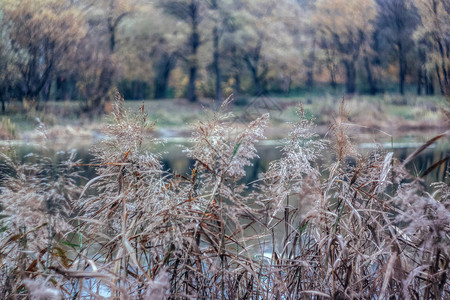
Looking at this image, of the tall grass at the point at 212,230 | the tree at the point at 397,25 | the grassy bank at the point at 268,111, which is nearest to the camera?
the tall grass at the point at 212,230

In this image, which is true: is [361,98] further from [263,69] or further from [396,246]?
[396,246]

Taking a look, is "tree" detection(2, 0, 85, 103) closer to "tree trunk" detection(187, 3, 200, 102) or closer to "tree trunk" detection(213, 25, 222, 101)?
"tree trunk" detection(187, 3, 200, 102)

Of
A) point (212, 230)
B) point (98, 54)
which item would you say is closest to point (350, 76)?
point (98, 54)

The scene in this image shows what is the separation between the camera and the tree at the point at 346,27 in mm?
2389

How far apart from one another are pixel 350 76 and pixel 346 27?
28 cm

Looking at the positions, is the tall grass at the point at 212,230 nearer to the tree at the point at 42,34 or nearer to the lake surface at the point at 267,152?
the lake surface at the point at 267,152

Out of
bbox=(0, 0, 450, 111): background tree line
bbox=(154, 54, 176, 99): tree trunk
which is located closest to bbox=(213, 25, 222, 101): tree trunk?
bbox=(0, 0, 450, 111): background tree line

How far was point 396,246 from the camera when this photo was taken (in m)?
0.42

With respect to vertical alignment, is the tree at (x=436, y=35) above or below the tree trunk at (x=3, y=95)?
above

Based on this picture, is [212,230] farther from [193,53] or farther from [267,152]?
[193,53]

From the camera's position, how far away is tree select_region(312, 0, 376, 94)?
7.84ft

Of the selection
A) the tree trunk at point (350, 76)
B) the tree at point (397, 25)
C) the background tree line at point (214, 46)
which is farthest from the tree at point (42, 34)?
the tree at point (397, 25)

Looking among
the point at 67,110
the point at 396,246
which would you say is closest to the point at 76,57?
the point at 67,110

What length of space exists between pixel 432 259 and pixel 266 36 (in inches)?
85.2
